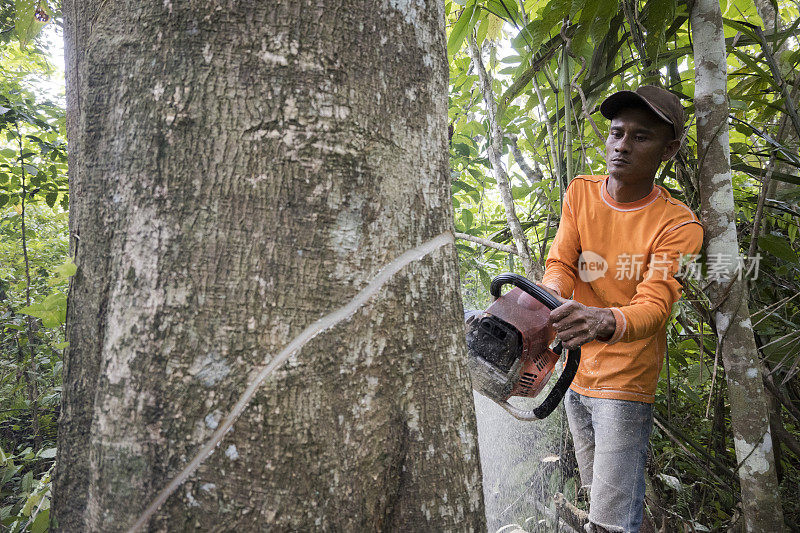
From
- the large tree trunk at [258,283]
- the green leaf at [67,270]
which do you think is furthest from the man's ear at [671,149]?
the green leaf at [67,270]

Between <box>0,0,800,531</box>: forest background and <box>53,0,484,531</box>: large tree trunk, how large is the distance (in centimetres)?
25

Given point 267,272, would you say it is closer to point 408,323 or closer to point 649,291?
point 408,323

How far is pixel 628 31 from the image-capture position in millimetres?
2193

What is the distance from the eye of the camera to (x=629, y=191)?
1.97m

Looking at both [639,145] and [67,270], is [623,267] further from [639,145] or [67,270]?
[67,270]

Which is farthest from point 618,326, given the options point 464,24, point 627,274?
point 464,24

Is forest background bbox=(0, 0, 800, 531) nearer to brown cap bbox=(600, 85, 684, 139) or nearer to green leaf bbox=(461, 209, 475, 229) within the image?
green leaf bbox=(461, 209, 475, 229)

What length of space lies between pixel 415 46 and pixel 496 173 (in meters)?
2.03

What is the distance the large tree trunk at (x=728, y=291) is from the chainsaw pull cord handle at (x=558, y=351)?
0.67 metres

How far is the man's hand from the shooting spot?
154cm

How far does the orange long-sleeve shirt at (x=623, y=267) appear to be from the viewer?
177 cm

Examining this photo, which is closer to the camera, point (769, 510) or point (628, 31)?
point (769, 510)

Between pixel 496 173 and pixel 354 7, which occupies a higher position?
pixel 354 7

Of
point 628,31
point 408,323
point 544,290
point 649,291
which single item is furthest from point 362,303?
point 628,31
